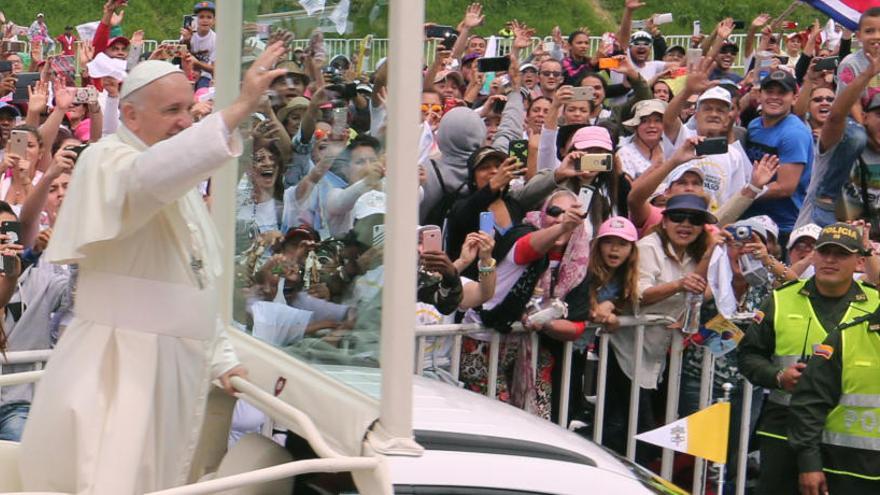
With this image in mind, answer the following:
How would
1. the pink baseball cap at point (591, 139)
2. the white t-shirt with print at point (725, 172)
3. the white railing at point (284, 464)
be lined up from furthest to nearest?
1. the white t-shirt with print at point (725, 172)
2. the pink baseball cap at point (591, 139)
3. the white railing at point (284, 464)

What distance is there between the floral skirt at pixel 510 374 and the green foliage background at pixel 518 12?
21383 mm

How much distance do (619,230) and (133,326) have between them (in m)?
3.70

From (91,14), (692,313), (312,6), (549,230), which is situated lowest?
(692,313)

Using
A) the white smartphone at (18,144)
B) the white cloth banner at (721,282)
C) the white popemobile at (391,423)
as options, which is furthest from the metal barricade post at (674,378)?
the white smartphone at (18,144)

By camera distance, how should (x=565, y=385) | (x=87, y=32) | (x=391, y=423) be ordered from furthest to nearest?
(x=87, y=32) < (x=565, y=385) < (x=391, y=423)

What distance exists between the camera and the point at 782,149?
937 cm

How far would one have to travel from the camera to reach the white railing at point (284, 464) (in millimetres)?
3266

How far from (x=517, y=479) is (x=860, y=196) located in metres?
6.06

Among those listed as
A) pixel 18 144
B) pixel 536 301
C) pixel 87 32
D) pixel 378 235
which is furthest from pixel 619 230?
pixel 87 32

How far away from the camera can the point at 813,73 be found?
443 inches

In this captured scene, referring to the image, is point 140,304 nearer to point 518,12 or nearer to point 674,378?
point 674,378

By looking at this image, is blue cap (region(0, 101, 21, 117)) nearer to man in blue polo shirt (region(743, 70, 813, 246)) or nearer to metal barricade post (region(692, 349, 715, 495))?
man in blue polo shirt (region(743, 70, 813, 246))

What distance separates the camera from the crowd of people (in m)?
3.97

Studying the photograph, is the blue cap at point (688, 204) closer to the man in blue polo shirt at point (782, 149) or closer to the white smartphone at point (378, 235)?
the man in blue polo shirt at point (782, 149)
